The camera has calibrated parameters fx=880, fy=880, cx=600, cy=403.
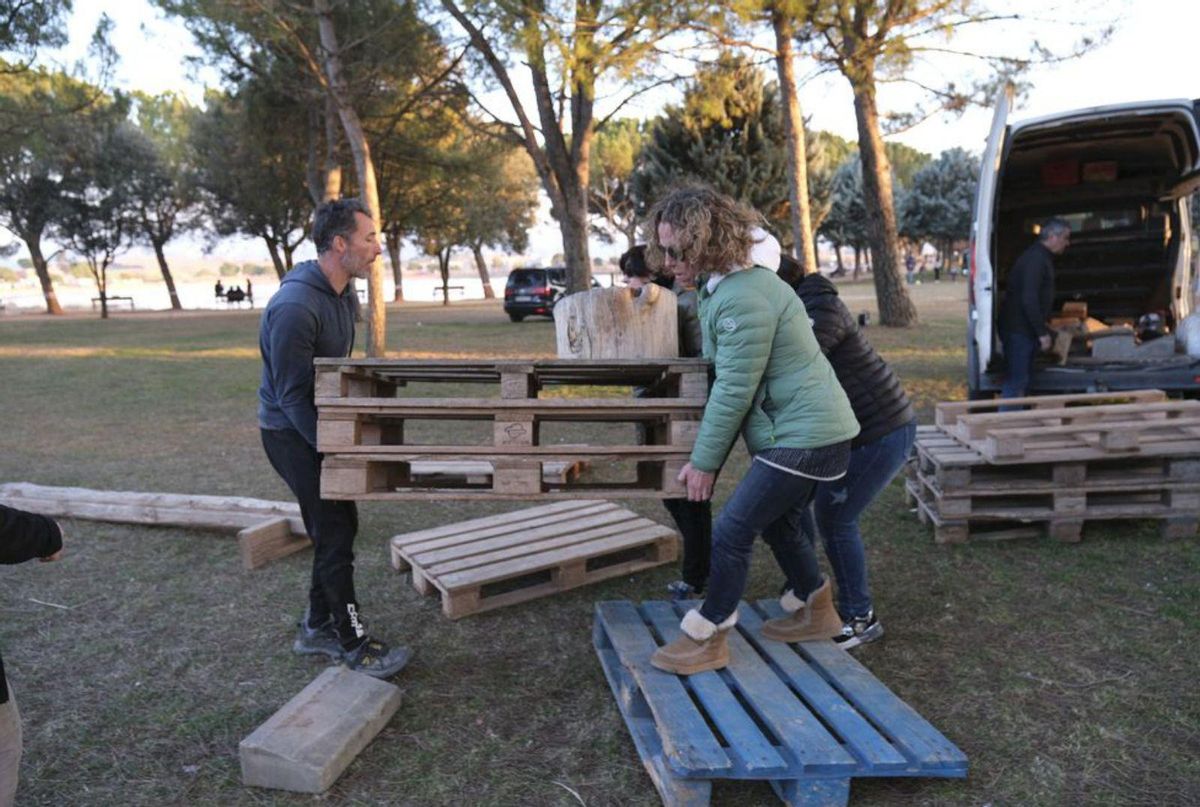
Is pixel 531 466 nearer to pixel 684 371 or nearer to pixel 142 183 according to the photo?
pixel 684 371

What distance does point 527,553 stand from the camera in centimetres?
473

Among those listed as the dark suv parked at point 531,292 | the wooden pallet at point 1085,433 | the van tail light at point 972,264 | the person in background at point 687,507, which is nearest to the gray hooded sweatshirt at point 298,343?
the person in background at point 687,507

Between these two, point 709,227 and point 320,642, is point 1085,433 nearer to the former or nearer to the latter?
point 709,227

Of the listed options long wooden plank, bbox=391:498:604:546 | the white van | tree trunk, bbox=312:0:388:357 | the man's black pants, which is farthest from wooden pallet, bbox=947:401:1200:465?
tree trunk, bbox=312:0:388:357

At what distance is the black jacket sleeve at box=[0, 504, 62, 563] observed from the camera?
2338 mm

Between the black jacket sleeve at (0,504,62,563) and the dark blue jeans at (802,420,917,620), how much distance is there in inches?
104

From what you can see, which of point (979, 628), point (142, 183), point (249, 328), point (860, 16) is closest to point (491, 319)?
point (249, 328)

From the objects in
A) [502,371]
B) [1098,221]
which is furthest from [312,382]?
[1098,221]

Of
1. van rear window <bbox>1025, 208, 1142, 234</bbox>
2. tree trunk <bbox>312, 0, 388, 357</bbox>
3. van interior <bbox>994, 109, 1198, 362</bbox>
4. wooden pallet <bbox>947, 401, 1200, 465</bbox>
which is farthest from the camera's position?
tree trunk <bbox>312, 0, 388, 357</bbox>

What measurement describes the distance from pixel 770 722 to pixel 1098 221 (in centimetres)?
822

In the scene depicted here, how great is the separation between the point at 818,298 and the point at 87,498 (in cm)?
517

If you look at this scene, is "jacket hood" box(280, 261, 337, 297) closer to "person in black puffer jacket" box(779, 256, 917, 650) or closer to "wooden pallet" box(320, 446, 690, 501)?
"wooden pallet" box(320, 446, 690, 501)

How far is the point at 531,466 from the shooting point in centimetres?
318

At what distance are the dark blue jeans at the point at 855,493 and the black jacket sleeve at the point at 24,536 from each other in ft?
8.66
